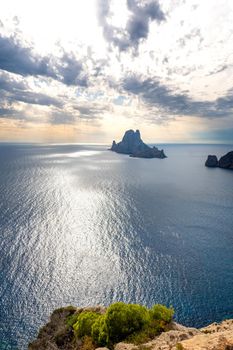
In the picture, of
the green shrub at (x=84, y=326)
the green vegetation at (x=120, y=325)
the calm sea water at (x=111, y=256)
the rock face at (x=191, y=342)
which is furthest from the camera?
the calm sea water at (x=111, y=256)

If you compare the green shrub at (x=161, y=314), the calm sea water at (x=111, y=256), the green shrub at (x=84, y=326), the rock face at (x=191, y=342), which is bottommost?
the calm sea water at (x=111, y=256)

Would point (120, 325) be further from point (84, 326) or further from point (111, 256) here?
point (111, 256)

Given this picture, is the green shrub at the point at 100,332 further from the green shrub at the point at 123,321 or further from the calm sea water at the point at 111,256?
the calm sea water at the point at 111,256

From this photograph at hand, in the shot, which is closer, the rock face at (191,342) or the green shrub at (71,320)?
the rock face at (191,342)

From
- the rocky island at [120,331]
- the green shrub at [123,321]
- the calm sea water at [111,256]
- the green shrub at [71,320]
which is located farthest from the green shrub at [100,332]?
the calm sea water at [111,256]

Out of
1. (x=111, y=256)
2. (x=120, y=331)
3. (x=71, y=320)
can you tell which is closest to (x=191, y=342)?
(x=120, y=331)

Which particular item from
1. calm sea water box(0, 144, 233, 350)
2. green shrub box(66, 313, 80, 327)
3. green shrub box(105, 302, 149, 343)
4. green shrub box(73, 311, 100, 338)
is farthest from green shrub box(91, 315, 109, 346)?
calm sea water box(0, 144, 233, 350)

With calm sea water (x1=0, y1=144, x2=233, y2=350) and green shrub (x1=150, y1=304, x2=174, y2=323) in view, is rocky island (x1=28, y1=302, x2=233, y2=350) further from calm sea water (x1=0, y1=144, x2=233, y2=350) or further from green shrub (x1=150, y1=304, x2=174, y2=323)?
calm sea water (x1=0, y1=144, x2=233, y2=350)
